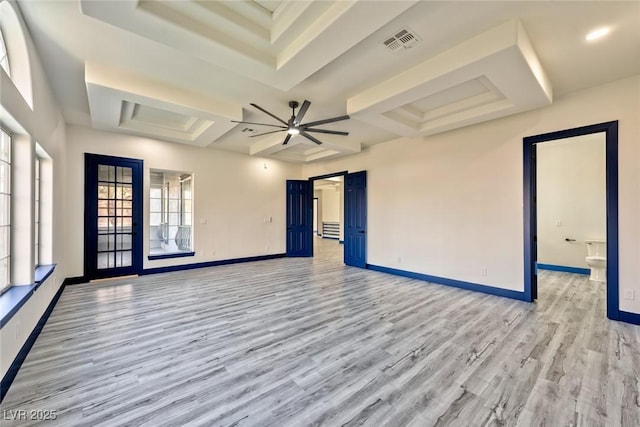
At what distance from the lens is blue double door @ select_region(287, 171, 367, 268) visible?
650 cm

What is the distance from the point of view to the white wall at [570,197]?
212 inches

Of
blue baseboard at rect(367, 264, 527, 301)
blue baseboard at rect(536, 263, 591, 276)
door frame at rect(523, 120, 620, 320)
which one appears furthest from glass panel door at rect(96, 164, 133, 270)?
blue baseboard at rect(536, 263, 591, 276)

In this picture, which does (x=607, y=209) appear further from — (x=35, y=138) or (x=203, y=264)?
(x=203, y=264)

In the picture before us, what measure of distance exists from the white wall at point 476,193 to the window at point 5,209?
18.6ft

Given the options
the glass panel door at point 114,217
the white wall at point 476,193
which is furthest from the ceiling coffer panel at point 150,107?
the white wall at point 476,193

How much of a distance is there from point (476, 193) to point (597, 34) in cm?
245

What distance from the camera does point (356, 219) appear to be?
6676 millimetres

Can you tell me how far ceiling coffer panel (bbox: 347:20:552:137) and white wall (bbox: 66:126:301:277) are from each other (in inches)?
164

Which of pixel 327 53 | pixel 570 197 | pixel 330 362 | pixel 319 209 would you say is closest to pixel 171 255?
pixel 330 362

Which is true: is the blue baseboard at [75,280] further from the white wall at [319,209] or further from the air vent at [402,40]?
the white wall at [319,209]

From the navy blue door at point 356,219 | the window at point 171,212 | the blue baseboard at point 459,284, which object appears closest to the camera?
the blue baseboard at point 459,284

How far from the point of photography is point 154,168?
5781 millimetres

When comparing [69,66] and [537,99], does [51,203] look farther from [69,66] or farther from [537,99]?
[537,99]

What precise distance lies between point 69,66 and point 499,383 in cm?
542
